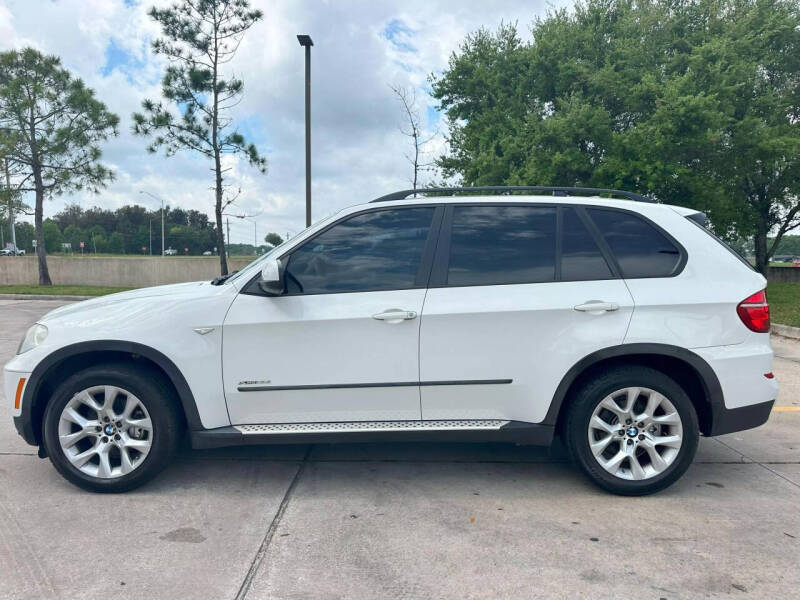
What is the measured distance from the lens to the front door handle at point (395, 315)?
3516 millimetres

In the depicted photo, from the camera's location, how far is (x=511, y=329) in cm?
353

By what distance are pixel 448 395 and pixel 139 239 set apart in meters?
105

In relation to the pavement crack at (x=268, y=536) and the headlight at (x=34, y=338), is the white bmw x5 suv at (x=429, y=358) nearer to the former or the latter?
the headlight at (x=34, y=338)

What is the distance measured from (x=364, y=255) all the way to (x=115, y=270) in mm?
27442

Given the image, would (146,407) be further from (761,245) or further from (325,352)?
(761,245)

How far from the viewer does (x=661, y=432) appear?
11.8ft

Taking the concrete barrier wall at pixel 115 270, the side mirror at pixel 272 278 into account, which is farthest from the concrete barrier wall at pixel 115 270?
the side mirror at pixel 272 278

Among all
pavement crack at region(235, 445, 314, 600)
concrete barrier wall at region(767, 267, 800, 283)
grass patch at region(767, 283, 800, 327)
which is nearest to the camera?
pavement crack at region(235, 445, 314, 600)

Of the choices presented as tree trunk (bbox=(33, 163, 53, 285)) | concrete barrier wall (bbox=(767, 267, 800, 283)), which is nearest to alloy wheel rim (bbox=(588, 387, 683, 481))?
tree trunk (bbox=(33, 163, 53, 285))

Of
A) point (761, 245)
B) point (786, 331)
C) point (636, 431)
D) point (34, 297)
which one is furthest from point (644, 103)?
point (34, 297)

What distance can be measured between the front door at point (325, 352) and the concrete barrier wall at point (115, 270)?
24992mm

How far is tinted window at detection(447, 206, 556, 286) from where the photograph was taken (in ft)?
12.0

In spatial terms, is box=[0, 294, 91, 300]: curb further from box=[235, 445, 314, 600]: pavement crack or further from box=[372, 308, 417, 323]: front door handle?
box=[372, 308, 417, 323]: front door handle

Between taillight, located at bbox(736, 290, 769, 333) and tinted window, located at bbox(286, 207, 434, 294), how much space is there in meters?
1.93
